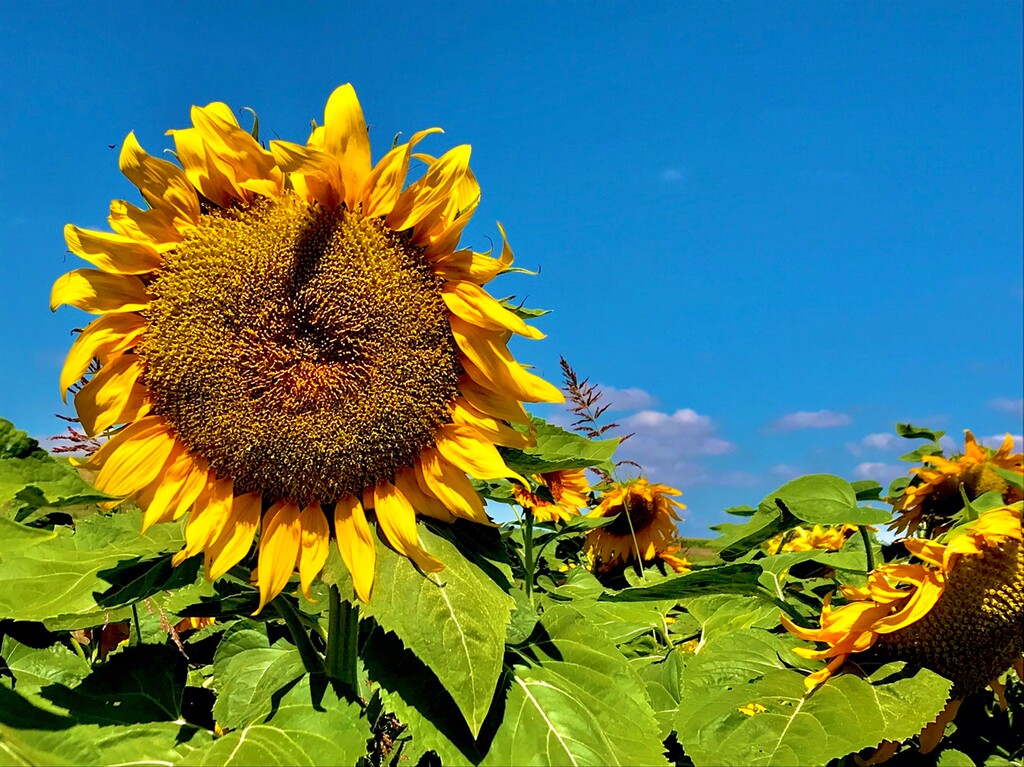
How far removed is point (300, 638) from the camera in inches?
95.1

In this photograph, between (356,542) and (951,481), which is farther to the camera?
(951,481)

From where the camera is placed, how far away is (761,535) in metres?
3.08

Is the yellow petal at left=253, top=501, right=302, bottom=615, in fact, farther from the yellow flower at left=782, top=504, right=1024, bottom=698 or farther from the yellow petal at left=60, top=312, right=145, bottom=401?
the yellow flower at left=782, top=504, right=1024, bottom=698

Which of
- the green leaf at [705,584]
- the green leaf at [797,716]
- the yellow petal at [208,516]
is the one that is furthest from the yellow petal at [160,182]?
the green leaf at [797,716]

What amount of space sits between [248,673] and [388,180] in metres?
1.54

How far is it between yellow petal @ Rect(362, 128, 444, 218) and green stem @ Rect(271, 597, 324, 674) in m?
1.08

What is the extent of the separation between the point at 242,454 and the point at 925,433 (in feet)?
8.90

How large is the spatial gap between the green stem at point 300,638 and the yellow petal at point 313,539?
190 millimetres

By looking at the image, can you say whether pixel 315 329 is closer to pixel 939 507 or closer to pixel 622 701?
pixel 622 701

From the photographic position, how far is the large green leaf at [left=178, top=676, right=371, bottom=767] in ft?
6.60

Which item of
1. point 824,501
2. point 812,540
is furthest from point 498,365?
point 812,540

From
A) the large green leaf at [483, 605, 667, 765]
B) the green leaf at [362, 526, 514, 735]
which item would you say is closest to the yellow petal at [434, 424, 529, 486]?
the green leaf at [362, 526, 514, 735]

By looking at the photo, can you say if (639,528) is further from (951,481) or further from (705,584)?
(705,584)

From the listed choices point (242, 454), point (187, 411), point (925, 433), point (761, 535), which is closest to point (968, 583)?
point (761, 535)
